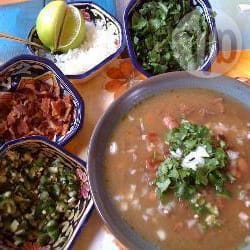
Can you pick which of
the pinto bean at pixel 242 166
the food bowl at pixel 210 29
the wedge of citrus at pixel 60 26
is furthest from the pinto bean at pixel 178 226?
the wedge of citrus at pixel 60 26

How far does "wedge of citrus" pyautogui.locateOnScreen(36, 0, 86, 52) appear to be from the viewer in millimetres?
1758

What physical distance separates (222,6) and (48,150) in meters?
0.95

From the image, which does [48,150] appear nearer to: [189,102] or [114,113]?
[114,113]

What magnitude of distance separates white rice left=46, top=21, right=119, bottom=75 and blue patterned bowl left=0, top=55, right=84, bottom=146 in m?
0.14

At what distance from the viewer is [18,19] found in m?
1.93

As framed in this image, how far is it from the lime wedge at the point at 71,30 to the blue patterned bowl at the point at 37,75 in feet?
0.60

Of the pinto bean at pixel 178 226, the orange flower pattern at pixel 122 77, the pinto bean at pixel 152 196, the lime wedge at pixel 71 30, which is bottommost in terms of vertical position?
the pinto bean at pixel 178 226

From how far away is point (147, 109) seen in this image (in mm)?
1576

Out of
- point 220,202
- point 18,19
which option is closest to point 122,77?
point 18,19

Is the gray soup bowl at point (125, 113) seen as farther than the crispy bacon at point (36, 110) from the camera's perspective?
No

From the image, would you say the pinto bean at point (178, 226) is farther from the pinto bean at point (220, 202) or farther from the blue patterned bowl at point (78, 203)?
the blue patterned bowl at point (78, 203)

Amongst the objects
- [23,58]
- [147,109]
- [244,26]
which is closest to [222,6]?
[244,26]

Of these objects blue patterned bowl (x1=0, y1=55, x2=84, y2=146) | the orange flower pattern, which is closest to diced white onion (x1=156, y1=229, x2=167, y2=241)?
blue patterned bowl (x1=0, y1=55, x2=84, y2=146)

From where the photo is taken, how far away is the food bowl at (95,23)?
1720 millimetres
